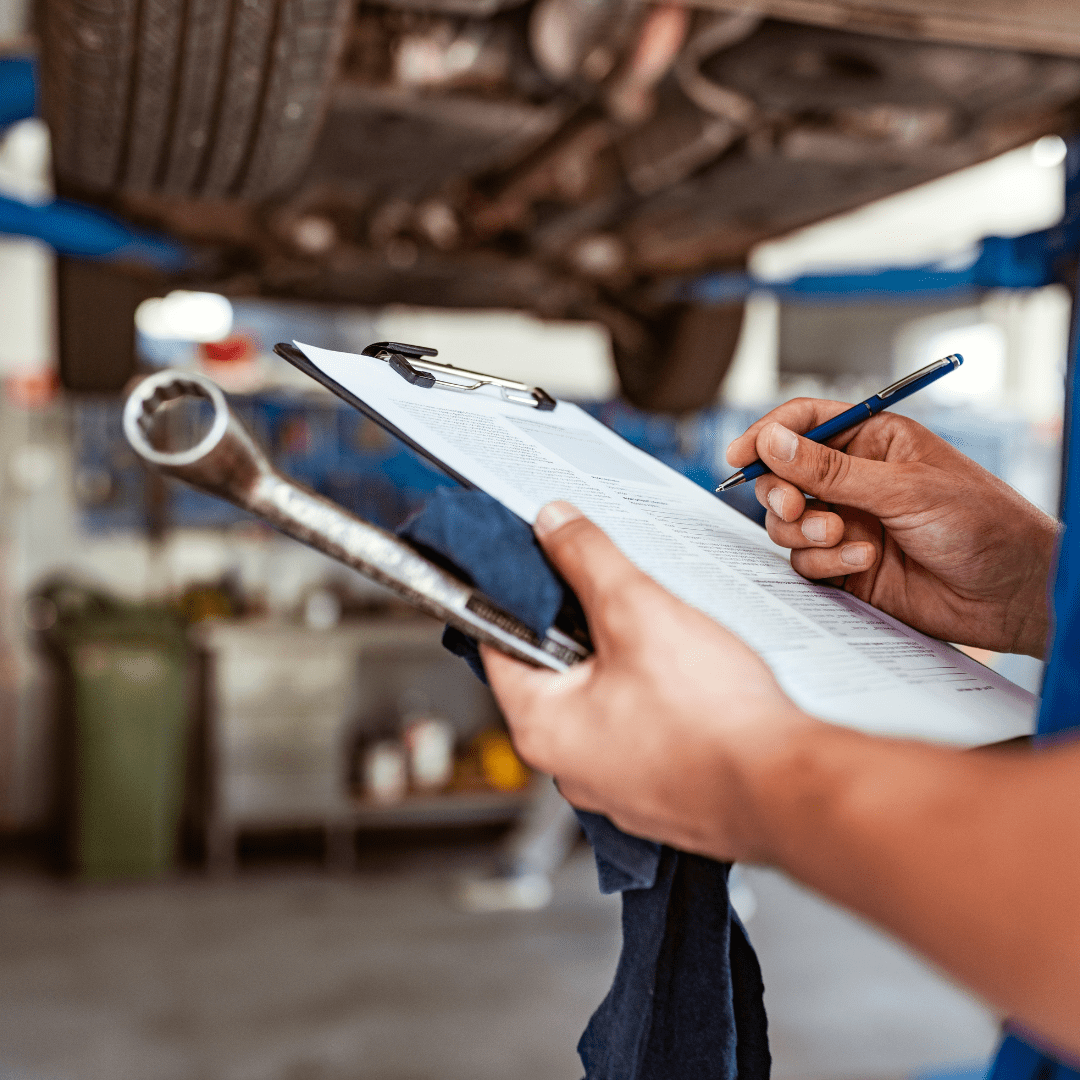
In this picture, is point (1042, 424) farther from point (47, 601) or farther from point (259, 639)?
point (47, 601)

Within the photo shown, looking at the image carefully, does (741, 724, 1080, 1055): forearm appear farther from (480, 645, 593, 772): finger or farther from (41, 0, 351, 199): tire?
(41, 0, 351, 199): tire

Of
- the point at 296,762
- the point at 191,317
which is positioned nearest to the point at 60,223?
the point at 296,762

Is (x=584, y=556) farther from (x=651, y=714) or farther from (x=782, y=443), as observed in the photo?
(x=782, y=443)

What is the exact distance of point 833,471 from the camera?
63 centimetres

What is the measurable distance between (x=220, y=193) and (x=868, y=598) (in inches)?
52.2

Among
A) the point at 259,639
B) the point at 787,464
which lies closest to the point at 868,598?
the point at 787,464

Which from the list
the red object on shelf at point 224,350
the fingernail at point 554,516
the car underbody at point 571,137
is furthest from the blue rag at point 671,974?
the red object on shelf at point 224,350

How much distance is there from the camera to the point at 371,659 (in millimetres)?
4102

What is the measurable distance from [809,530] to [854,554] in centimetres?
3

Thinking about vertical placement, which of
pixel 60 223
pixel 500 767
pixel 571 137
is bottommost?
pixel 500 767

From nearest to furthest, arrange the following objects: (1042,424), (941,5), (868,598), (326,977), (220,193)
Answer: (868,598)
(941,5)
(220,193)
(326,977)
(1042,424)

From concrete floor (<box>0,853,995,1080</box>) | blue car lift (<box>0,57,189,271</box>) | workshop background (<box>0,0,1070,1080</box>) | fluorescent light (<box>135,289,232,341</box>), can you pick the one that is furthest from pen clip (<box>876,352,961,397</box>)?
fluorescent light (<box>135,289,232,341</box>)

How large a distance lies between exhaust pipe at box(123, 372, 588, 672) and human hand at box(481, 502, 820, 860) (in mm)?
17

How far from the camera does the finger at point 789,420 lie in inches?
24.8
